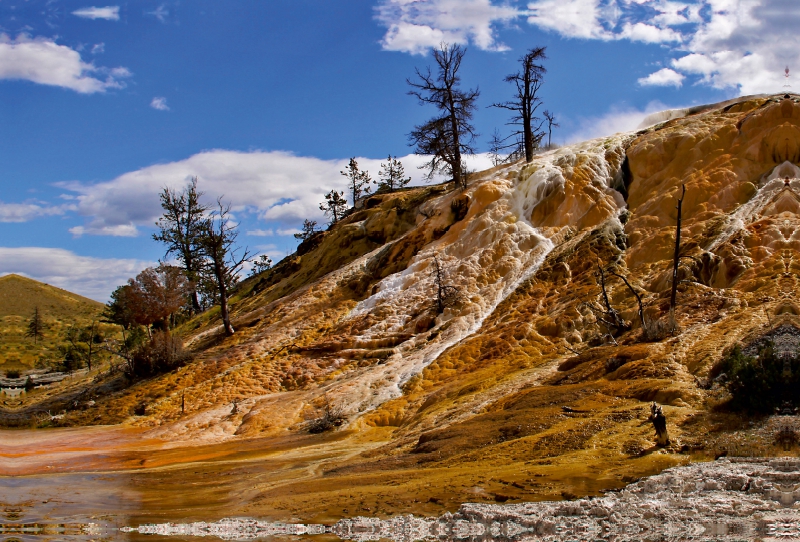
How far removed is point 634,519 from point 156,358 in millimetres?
23326

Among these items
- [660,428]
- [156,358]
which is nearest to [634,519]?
[660,428]

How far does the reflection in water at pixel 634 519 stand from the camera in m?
6.24

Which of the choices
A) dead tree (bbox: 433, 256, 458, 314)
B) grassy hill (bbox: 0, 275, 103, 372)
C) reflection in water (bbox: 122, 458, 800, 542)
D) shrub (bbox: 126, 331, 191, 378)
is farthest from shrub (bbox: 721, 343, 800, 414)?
grassy hill (bbox: 0, 275, 103, 372)

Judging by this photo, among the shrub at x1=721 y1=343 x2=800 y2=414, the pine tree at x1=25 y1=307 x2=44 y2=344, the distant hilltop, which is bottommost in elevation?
the shrub at x1=721 y1=343 x2=800 y2=414

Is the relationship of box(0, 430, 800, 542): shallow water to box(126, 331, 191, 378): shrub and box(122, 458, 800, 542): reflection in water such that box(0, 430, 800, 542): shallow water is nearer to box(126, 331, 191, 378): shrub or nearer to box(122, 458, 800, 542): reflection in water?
box(122, 458, 800, 542): reflection in water

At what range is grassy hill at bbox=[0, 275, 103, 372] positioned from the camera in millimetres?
63000

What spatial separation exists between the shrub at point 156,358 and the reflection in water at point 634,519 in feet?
64.5

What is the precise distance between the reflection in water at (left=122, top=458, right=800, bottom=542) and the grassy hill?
58.4 meters

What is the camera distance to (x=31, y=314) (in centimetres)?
9281

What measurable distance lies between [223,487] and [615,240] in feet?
55.8

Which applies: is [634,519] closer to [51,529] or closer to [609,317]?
[51,529]

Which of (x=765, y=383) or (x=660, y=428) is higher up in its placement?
(x=765, y=383)

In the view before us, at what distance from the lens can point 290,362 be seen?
81.8ft

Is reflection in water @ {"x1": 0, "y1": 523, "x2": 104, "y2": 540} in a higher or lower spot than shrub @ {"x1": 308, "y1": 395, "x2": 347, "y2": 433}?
higher
